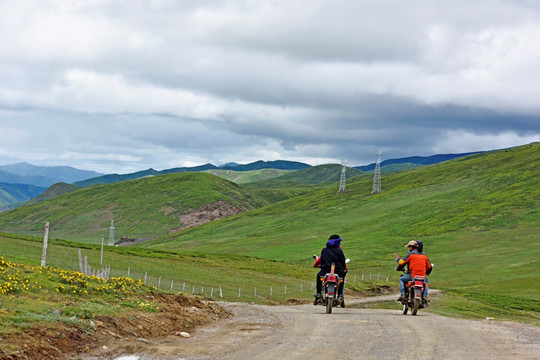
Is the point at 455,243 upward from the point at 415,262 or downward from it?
upward

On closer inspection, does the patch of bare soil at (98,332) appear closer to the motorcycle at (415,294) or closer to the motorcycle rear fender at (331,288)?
the motorcycle rear fender at (331,288)

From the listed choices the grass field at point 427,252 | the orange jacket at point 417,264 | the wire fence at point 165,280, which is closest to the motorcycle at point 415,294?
the orange jacket at point 417,264

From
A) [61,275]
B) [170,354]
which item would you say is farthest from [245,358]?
[61,275]

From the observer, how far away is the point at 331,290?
89.0 ft

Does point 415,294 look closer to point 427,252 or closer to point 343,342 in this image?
point 343,342

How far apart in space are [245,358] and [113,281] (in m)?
14.7

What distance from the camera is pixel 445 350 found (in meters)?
15.5

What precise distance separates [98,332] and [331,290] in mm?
13122

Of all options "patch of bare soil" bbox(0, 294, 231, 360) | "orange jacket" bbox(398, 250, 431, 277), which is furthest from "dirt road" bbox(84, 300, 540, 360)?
"orange jacket" bbox(398, 250, 431, 277)

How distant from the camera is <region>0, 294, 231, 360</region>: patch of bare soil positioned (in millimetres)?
13672

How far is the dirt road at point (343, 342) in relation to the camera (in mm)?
14750

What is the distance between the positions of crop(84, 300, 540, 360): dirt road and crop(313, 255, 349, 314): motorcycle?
10.6 feet

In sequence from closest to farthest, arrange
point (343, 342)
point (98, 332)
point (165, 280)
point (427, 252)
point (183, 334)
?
1. point (98, 332)
2. point (343, 342)
3. point (183, 334)
4. point (165, 280)
5. point (427, 252)

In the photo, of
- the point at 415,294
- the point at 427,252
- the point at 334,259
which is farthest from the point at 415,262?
the point at 427,252
